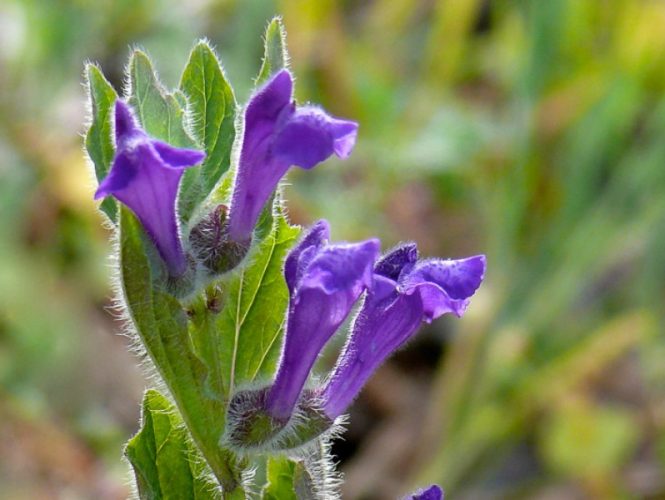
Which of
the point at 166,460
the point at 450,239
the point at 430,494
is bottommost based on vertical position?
the point at 430,494

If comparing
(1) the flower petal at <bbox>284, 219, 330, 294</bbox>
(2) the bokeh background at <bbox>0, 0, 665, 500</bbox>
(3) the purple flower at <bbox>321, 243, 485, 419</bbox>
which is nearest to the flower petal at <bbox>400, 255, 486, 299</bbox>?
(3) the purple flower at <bbox>321, 243, 485, 419</bbox>

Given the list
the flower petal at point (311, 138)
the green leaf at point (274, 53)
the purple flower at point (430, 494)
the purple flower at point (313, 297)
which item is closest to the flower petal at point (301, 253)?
the purple flower at point (313, 297)

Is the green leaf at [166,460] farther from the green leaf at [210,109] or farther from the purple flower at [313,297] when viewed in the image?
the green leaf at [210,109]

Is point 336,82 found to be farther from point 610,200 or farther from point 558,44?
point 610,200

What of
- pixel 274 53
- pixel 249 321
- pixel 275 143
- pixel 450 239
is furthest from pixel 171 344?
pixel 450 239

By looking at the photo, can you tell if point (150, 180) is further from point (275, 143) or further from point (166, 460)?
point (166, 460)

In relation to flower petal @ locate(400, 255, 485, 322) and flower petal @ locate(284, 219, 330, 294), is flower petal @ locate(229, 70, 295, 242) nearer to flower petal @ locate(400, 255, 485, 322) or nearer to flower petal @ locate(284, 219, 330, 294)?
flower petal @ locate(284, 219, 330, 294)
